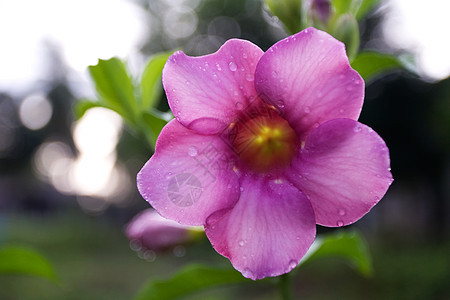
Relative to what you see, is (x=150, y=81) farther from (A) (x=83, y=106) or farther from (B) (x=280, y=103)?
(B) (x=280, y=103)

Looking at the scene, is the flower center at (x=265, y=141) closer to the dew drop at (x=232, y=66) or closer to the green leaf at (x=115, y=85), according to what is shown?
the dew drop at (x=232, y=66)

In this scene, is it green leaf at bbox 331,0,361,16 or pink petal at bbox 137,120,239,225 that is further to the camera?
green leaf at bbox 331,0,361,16

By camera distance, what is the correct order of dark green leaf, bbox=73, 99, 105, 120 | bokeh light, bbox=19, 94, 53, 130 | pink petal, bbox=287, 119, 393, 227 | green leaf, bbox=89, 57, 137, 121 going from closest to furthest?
pink petal, bbox=287, 119, 393, 227 → green leaf, bbox=89, 57, 137, 121 → dark green leaf, bbox=73, 99, 105, 120 → bokeh light, bbox=19, 94, 53, 130

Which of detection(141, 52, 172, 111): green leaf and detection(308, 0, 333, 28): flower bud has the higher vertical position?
detection(308, 0, 333, 28): flower bud

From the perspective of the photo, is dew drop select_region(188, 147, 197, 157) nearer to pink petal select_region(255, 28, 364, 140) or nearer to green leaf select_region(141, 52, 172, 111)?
pink petal select_region(255, 28, 364, 140)

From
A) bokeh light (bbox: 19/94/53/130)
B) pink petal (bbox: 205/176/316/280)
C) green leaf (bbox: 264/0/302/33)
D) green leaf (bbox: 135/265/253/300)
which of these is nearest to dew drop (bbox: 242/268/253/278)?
pink petal (bbox: 205/176/316/280)

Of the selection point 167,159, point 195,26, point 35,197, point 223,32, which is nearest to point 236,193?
point 167,159

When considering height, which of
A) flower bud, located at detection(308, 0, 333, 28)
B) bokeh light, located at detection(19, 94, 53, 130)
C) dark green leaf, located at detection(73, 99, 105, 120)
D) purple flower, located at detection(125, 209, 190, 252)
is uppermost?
flower bud, located at detection(308, 0, 333, 28)
